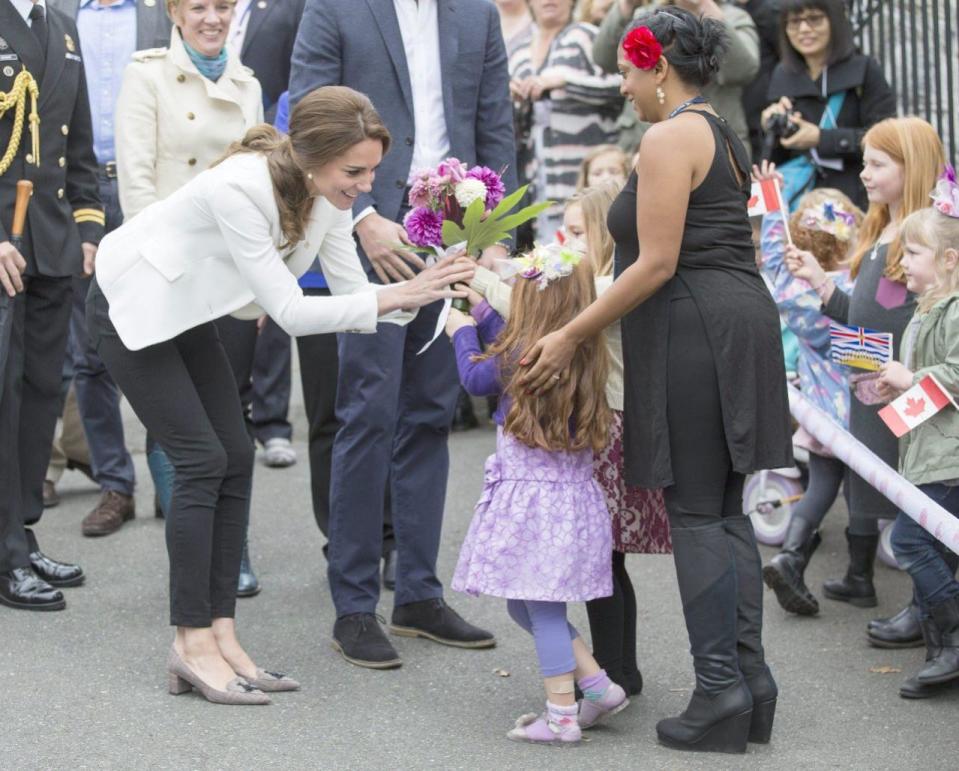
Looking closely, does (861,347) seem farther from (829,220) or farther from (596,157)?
(596,157)

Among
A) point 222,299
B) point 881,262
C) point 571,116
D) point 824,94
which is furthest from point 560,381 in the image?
point 571,116

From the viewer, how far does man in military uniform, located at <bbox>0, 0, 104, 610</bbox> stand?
569 centimetres

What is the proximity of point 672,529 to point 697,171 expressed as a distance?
1011 millimetres

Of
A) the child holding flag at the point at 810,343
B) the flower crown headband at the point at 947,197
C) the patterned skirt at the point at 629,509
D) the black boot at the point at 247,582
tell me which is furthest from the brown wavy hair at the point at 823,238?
the black boot at the point at 247,582

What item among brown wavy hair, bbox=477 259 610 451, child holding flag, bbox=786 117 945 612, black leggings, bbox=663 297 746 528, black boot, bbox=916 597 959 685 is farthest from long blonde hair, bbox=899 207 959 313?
brown wavy hair, bbox=477 259 610 451

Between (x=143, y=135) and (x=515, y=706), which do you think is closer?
(x=515, y=706)

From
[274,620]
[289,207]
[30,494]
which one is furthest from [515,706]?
[30,494]

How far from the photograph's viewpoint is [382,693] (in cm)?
490

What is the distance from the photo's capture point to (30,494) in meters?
5.99

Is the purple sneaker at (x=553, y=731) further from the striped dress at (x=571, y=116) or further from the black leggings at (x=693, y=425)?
the striped dress at (x=571, y=116)

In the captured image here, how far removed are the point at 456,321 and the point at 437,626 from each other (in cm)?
125

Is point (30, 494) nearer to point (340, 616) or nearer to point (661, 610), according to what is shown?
point (340, 616)

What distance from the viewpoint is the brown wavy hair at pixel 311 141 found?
450 cm

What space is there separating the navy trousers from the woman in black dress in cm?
92
